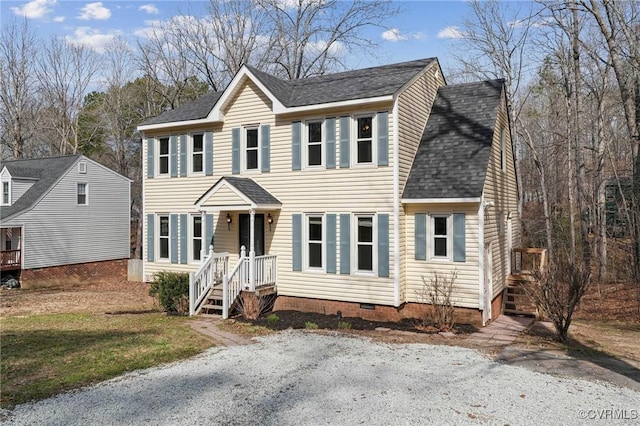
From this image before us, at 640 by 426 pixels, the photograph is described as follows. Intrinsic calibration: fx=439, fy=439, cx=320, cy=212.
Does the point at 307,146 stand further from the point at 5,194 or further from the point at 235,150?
the point at 5,194

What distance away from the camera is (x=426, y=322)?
11.5 m

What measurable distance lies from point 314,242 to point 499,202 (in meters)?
6.31

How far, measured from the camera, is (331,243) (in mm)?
12828

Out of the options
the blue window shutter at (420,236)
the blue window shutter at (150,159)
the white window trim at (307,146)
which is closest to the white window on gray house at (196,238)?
the blue window shutter at (150,159)

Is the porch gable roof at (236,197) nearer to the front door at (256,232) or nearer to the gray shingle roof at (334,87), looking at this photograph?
the front door at (256,232)

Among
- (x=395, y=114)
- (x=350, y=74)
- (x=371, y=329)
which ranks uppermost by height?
(x=350, y=74)

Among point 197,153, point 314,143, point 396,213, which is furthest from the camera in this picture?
point 197,153

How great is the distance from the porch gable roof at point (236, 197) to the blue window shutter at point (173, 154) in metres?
2.90

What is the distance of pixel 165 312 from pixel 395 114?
29.6 ft

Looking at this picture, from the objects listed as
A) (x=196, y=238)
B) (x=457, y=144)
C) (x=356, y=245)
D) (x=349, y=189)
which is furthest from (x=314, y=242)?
(x=457, y=144)

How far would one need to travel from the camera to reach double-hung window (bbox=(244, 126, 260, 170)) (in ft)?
47.0

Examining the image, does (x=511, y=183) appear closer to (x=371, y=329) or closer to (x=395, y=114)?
(x=395, y=114)

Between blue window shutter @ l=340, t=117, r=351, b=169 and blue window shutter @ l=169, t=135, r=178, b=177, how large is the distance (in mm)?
6527

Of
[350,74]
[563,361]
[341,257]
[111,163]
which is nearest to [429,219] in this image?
[341,257]
